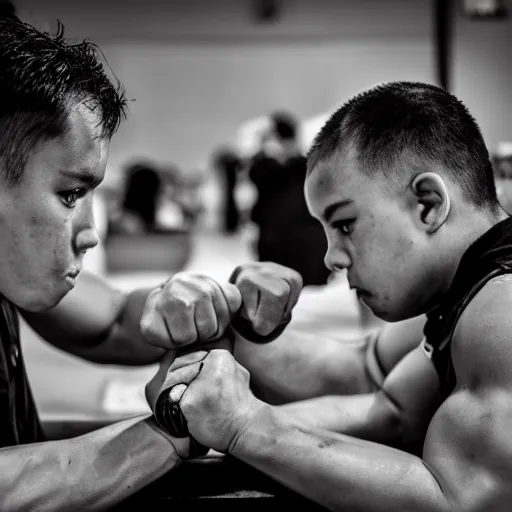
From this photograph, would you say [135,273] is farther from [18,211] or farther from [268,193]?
[18,211]

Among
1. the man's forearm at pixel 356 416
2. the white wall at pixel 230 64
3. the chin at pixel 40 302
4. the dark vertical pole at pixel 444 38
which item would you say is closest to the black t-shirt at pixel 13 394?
the chin at pixel 40 302

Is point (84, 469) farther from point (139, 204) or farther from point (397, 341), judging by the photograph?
point (139, 204)

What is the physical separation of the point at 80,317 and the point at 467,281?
1.92ft

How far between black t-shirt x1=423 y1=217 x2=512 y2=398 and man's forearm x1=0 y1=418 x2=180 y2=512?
0.32m

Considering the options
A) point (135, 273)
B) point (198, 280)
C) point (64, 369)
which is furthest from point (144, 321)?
point (135, 273)

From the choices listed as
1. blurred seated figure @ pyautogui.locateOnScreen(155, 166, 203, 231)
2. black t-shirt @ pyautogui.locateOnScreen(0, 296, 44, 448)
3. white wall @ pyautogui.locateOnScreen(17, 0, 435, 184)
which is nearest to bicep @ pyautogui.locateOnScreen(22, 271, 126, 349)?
black t-shirt @ pyautogui.locateOnScreen(0, 296, 44, 448)

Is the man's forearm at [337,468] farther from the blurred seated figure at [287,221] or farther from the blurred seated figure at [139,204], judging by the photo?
the blurred seated figure at [139,204]

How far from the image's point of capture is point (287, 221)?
2.51 m

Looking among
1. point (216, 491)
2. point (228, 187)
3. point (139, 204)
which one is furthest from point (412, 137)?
point (228, 187)

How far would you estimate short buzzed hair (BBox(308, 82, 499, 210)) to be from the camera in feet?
2.54

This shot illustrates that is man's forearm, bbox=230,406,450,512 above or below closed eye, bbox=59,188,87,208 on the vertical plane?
below

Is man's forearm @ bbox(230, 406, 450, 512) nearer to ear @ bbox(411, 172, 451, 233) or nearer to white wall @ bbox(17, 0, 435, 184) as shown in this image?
ear @ bbox(411, 172, 451, 233)

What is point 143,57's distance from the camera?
22.1 feet

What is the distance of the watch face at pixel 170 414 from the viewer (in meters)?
0.69
